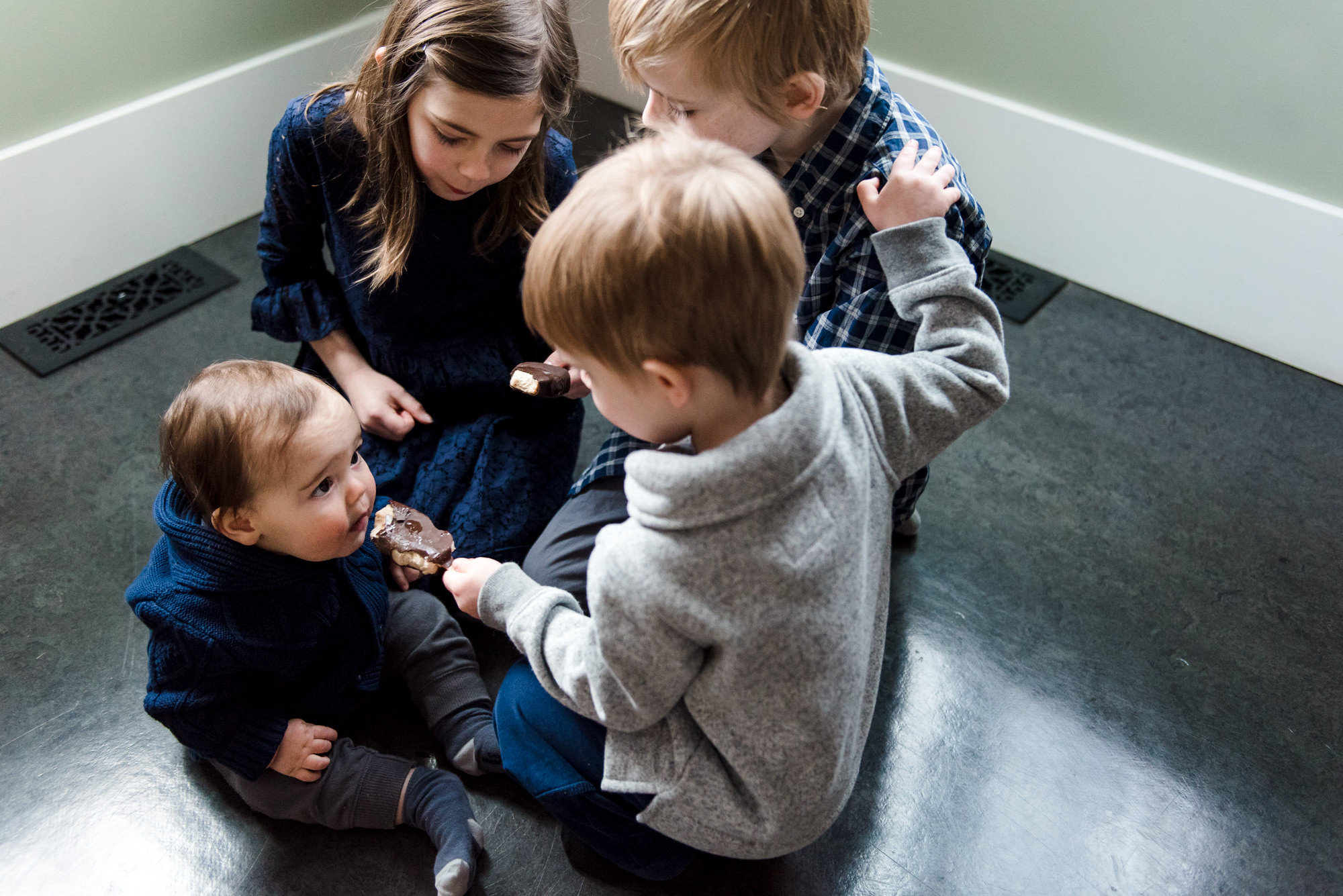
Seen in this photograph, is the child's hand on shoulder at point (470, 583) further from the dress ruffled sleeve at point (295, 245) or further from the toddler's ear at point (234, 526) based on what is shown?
Answer: the dress ruffled sleeve at point (295, 245)

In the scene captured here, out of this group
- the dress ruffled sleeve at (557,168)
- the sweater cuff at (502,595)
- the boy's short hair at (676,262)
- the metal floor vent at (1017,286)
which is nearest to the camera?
the boy's short hair at (676,262)

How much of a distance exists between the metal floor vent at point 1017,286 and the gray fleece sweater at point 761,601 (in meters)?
1.00

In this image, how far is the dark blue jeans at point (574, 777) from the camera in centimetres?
101

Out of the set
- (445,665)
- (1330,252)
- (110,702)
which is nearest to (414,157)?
(445,665)

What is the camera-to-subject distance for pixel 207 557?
1.05 m

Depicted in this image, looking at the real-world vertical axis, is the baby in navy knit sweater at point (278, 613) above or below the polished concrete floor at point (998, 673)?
above

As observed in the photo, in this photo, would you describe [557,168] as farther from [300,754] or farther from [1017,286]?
[1017,286]

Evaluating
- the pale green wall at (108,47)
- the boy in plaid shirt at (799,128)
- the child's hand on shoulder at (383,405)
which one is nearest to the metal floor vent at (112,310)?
the pale green wall at (108,47)

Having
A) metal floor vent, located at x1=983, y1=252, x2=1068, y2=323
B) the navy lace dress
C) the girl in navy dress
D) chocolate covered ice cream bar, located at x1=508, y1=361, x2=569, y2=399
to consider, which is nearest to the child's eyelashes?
the girl in navy dress

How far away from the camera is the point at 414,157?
1205mm

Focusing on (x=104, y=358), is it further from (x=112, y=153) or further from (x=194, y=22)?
(x=194, y=22)

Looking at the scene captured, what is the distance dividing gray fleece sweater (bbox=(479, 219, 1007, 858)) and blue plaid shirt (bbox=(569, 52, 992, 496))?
0.13 m

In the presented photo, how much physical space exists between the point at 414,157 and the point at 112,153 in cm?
92

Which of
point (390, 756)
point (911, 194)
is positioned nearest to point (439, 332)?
point (390, 756)
